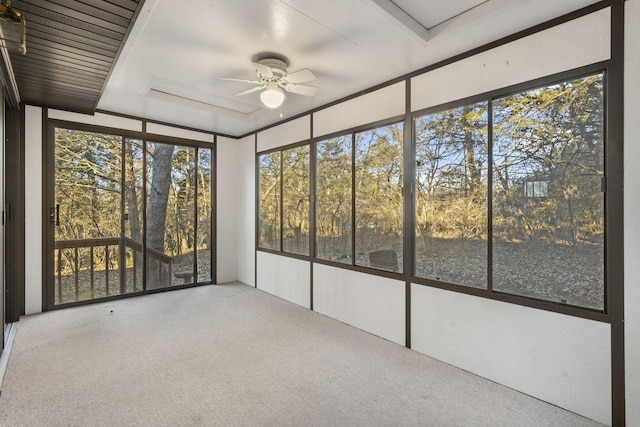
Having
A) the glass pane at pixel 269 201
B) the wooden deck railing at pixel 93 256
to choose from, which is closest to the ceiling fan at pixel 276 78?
the glass pane at pixel 269 201

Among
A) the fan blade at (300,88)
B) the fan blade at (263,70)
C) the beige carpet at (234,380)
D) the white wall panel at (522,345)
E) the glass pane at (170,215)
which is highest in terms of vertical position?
the fan blade at (263,70)

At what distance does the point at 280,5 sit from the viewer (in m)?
2.19

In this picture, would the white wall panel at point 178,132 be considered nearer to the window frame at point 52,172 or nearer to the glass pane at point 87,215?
the window frame at point 52,172

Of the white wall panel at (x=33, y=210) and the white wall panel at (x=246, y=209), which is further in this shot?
the white wall panel at (x=246, y=209)

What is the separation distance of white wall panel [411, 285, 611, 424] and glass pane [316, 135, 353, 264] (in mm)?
1205

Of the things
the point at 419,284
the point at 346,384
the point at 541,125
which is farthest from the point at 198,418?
the point at 541,125

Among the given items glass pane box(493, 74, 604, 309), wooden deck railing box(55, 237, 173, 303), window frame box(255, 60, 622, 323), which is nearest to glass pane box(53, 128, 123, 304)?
wooden deck railing box(55, 237, 173, 303)

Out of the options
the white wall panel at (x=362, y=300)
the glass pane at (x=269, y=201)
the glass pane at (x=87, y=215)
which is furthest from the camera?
the glass pane at (x=269, y=201)

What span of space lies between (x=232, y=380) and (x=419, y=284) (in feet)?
6.17

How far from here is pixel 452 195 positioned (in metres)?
2.93

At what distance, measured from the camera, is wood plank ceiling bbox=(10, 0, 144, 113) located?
2098 millimetres

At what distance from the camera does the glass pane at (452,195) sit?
273cm

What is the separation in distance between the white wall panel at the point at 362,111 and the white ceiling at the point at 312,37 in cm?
13

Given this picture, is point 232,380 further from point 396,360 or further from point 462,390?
point 462,390
